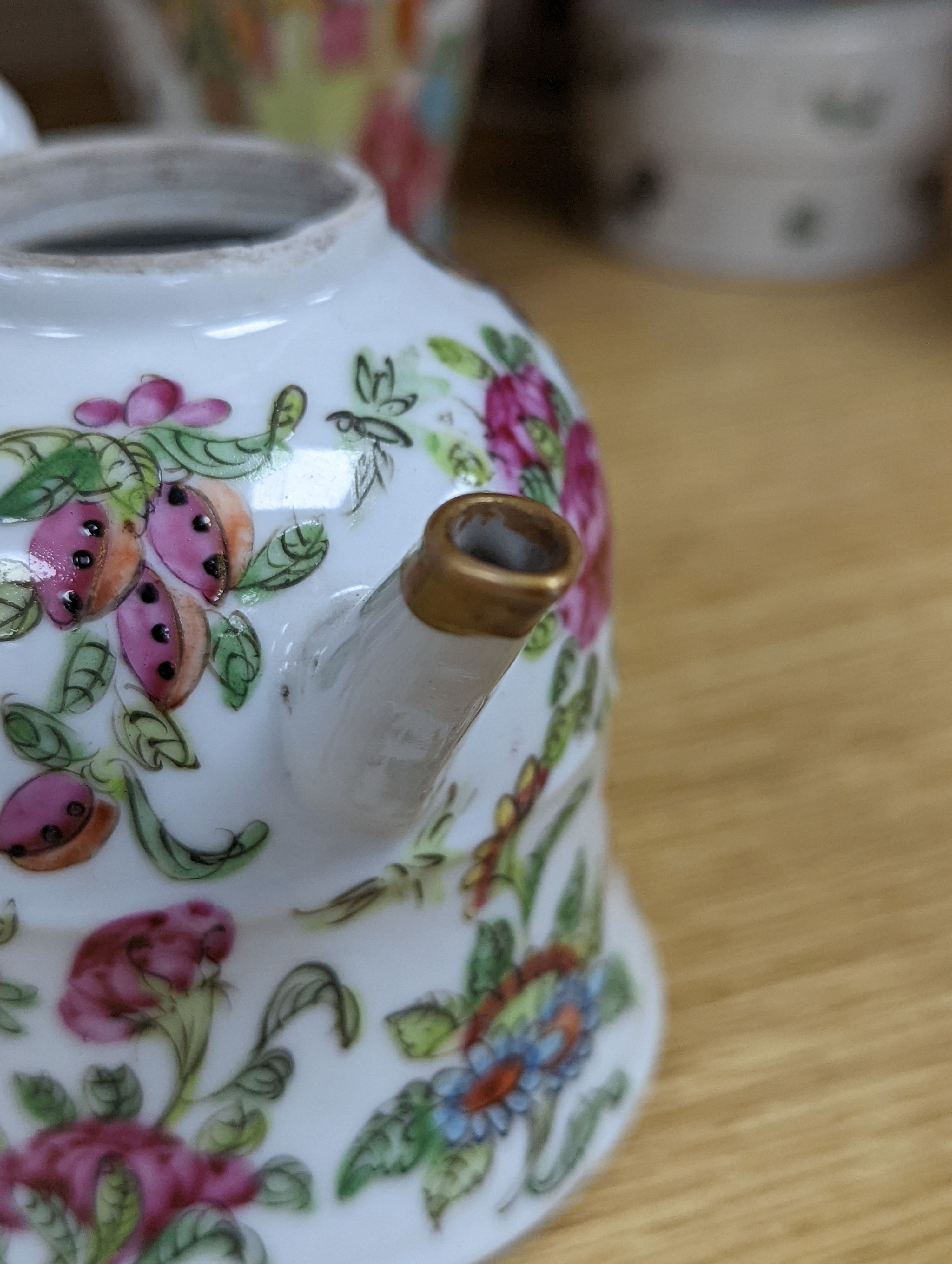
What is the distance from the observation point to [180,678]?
1.23ft

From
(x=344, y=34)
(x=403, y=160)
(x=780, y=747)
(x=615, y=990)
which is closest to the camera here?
(x=615, y=990)

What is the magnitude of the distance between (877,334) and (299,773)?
823mm

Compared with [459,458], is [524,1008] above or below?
below

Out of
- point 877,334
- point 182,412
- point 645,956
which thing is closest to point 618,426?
point 877,334

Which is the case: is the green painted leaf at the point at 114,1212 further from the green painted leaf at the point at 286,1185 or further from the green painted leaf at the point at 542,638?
the green painted leaf at the point at 542,638

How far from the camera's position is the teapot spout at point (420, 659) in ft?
0.97

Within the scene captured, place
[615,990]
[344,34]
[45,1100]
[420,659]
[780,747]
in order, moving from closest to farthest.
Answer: [420,659]
[45,1100]
[615,990]
[780,747]
[344,34]

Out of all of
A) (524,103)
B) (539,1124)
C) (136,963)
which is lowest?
(524,103)

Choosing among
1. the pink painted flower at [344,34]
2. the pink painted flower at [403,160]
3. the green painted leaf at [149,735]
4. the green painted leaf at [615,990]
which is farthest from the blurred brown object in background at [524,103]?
the green painted leaf at [149,735]

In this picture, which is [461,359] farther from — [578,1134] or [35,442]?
[578,1134]

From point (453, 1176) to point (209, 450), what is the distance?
24cm

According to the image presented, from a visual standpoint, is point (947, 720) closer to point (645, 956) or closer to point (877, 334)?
point (645, 956)

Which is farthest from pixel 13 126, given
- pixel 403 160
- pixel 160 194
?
pixel 403 160

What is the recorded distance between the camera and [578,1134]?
0.50 m
